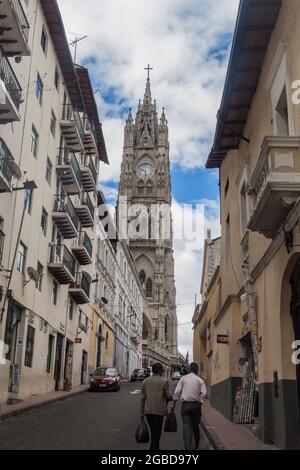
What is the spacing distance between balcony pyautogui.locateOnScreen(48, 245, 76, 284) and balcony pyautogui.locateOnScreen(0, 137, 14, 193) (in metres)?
7.70

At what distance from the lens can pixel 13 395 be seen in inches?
763

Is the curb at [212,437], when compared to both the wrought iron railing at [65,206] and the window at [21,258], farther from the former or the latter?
the wrought iron railing at [65,206]

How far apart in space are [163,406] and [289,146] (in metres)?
4.65

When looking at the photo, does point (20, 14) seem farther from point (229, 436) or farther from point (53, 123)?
point (229, 436)

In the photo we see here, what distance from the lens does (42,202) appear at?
2369 cm

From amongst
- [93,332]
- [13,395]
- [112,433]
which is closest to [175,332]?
[93,332]

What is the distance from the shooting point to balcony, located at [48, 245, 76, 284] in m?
25.0

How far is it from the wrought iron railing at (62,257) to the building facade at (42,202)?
0.18 feet

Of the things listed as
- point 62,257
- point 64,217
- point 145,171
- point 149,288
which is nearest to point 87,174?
point 64,217

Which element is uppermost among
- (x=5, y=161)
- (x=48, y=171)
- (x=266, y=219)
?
(x=48, y=171)

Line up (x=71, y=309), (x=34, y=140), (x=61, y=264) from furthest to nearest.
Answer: (x=71, y=309)
(x=61, y=264)
(x=34, y=140)

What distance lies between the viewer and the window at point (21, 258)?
20.3 meters

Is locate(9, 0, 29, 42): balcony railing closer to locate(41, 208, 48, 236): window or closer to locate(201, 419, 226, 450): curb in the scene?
locate(41, 208, 48, 236): window

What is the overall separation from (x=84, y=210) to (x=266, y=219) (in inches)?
843
